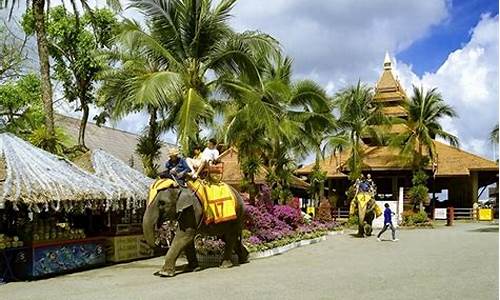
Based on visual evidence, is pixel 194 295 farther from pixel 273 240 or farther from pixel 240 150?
pixel 240 150

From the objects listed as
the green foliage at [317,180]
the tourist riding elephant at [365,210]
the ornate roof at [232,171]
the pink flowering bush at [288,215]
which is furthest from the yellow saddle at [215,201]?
the green foliage at [317,180]

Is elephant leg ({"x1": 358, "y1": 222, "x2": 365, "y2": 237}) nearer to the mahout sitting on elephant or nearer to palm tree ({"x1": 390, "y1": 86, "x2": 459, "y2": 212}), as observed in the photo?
the mahout sitting on elephant

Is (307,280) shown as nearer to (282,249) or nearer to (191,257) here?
(191,257)

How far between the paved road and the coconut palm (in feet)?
51.1

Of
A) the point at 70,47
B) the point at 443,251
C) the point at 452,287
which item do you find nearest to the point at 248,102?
the point at 443,251

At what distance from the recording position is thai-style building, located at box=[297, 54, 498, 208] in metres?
34.8

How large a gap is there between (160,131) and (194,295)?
10.7 meters

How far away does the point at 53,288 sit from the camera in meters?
10.7

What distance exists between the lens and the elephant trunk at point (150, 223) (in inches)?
457

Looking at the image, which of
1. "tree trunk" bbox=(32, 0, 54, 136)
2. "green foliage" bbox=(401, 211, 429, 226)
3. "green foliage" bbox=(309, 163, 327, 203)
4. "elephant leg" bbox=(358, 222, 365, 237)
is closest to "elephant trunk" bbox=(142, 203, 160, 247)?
"tree trunk" bbox=(32, 0, 54, 136)

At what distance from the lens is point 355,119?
3180 centimetres

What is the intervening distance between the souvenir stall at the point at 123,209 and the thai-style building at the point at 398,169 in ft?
67.6

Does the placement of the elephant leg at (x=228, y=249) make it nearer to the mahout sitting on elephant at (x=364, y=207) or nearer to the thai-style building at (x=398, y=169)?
the mahout sitting on elephant at (x=364, y=207)

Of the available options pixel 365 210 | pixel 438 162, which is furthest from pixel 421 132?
pixel 365 210
